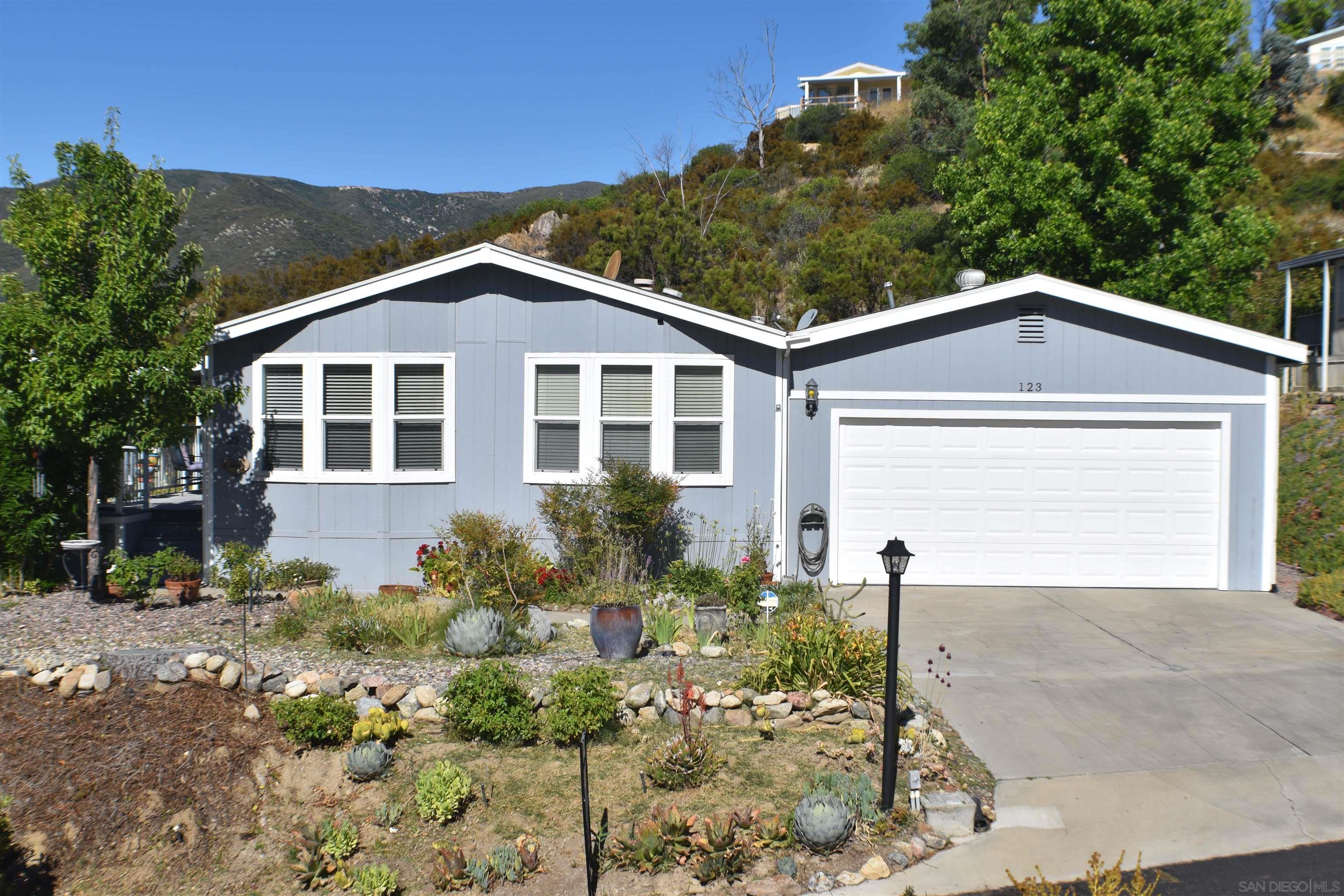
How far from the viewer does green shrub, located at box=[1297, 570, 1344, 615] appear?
31.3 ft

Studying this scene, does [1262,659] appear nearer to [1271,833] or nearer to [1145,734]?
[1145,734]

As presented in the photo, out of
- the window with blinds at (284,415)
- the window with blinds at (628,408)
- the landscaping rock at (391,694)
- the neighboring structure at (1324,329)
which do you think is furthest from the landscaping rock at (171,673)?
the neighboring structure at (1324,329)

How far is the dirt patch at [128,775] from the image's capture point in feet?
17.8

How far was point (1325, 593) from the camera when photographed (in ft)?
31.9

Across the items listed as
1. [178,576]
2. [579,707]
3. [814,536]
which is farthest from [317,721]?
[814,536]

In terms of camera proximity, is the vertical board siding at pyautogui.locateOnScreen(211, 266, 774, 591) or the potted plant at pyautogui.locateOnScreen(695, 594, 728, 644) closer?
the potted plant at pyautogui.locateOnScreen(695, 594, 728, 644)

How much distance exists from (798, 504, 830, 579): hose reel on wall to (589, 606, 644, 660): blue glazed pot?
342 centimetres

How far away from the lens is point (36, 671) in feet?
22.8

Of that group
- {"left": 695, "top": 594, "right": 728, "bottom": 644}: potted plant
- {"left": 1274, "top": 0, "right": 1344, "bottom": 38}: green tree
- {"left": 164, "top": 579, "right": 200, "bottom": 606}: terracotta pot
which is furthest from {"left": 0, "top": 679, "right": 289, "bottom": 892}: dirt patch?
{"left": 1274, "top": 0, "right": 1344, "bottom": 38}: green tree

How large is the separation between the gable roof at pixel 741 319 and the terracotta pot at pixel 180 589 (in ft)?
9.04

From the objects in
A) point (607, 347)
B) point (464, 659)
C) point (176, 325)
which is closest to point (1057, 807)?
point (464, 659)

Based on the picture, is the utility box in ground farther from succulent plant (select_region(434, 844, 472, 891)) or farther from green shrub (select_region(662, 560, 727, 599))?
green shrub (select_region(662, 560, 727, 599))

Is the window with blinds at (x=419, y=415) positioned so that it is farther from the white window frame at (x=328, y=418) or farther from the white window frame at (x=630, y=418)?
the white window frame at (x=630, y=418)

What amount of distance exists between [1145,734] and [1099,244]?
12772 millimetres
